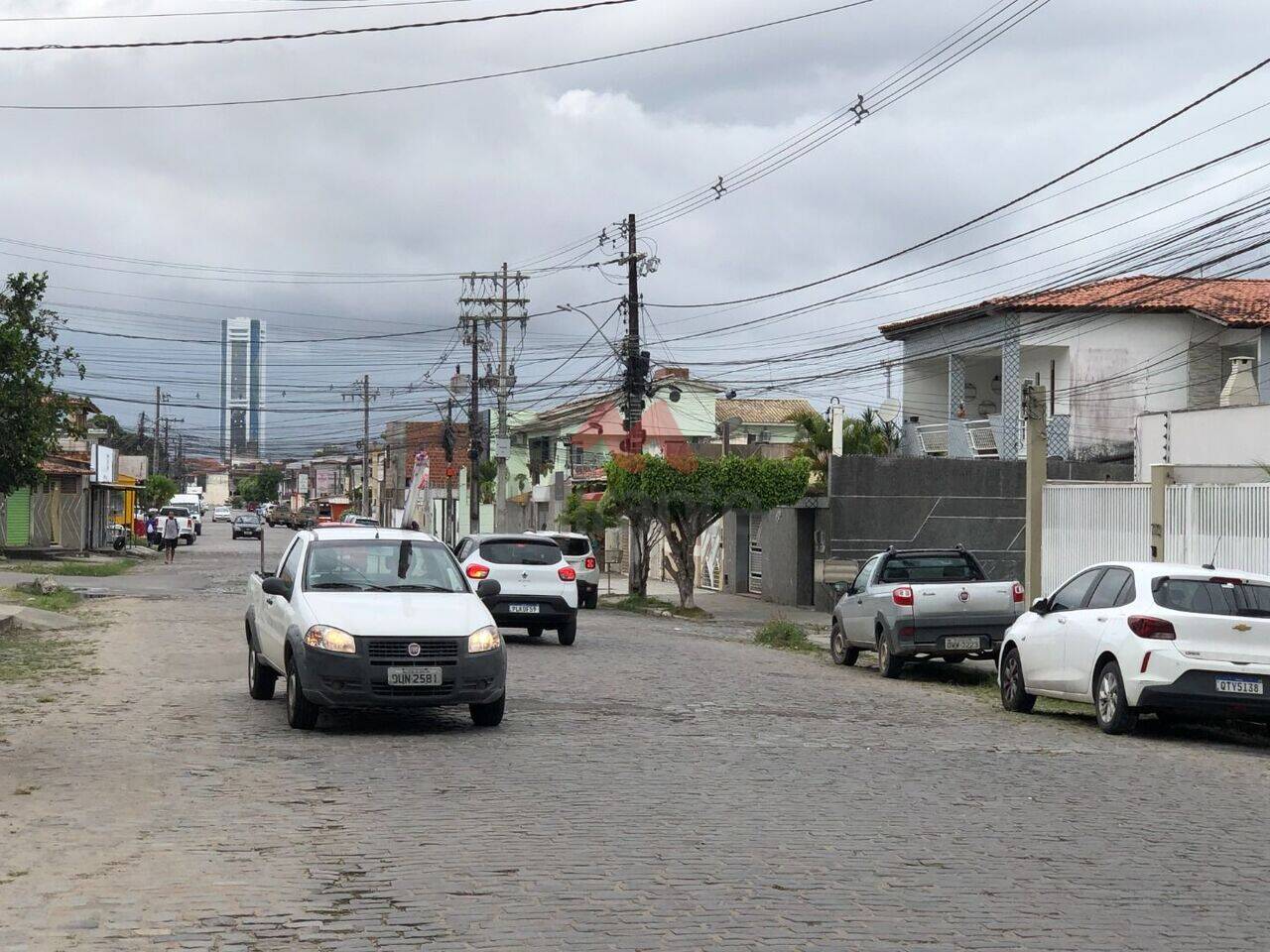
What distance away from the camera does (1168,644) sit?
13.7 meters

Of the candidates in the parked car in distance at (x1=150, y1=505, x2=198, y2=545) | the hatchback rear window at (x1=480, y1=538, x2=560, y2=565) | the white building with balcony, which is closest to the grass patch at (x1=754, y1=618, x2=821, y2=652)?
the hatchback rear window at (x1=480, y1=538, x2=560, y2=565)

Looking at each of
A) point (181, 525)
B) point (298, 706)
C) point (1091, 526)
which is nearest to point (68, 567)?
point (181, 525)

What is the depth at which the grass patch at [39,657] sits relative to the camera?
17406 mm

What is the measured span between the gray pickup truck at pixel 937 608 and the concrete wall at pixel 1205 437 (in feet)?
24.2

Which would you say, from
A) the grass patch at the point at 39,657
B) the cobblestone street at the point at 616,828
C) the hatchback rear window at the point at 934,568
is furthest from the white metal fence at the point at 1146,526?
the grass patch at the point at 39,657

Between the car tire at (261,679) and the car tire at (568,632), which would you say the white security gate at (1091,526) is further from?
the car tire at (261,679)

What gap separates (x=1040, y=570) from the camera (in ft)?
85.1

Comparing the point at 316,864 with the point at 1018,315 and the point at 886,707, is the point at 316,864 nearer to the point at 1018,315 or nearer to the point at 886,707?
the point at 886,707

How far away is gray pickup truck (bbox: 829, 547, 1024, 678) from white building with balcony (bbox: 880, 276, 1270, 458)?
68.4 feet

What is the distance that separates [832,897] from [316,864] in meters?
2.61

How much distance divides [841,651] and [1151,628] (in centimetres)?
957

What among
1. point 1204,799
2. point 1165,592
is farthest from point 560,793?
point 1165,592

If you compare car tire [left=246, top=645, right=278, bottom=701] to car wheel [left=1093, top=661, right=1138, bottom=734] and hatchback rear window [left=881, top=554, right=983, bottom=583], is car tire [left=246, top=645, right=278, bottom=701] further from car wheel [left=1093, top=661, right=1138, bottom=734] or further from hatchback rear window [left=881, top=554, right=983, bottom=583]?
hatchback rear window [left=881, top=554, right=983, bottom=583]

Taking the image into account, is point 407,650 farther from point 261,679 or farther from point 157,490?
point 157,490
